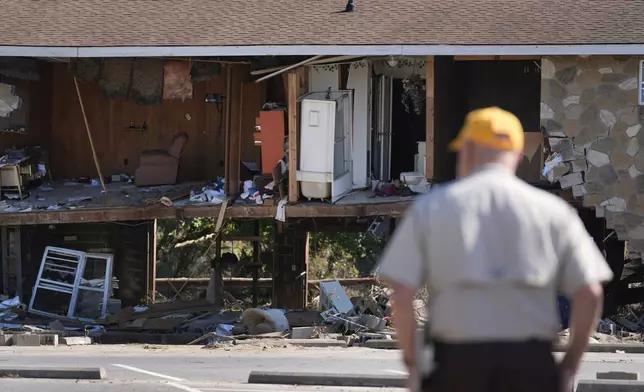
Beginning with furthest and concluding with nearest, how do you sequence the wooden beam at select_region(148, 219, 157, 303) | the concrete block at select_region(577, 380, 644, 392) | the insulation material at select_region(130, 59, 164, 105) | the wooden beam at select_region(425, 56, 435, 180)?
the wooden beam at select_region(148, 219, 157, 303)
the insulation material at select_region(130, 59, 164, 105)
the wooden beam at select_region(425, 56, 435, 180)
the concrete block at select_region(577, 380, 644, 392)

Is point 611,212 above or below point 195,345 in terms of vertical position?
above

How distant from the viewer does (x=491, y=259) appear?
4277 mm

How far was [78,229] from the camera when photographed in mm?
22656

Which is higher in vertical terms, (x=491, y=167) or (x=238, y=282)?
(x=491, y=167)

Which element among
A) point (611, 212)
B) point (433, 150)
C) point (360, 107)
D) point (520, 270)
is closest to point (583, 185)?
point (611, 212)

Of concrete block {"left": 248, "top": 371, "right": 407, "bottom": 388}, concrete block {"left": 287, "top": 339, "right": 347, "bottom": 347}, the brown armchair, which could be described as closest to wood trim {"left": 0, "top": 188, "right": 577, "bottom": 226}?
the brown armchair

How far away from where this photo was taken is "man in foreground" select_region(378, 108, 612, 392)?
14.0 ft

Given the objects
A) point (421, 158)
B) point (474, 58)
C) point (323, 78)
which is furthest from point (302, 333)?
point (474, 58)

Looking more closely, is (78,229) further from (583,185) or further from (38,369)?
(38,369)

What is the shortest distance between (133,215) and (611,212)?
8.00 m

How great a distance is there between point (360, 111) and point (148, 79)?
3.75 metres

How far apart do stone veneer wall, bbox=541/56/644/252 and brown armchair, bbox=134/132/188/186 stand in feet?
22.9

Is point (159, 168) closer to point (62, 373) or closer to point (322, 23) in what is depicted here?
point (322, 23)

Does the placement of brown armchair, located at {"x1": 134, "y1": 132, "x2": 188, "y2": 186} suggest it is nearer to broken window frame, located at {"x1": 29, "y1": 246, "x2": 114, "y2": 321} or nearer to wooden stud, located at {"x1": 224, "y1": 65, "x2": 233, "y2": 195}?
wooden stud, located at {"x1": 224, "y1": 65, "x2": 233, "y2": 195}
